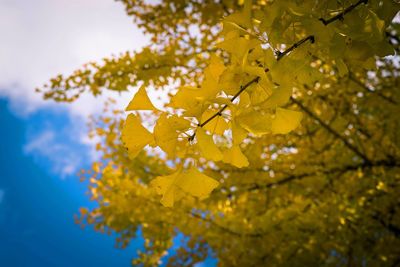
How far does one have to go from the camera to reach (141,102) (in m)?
0.53

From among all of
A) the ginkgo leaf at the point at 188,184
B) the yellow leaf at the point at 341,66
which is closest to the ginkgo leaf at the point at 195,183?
the ginkgo leaf at the point at 188,184

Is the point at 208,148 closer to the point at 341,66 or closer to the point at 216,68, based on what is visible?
the point at 216,68

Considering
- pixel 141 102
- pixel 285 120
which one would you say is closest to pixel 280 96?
pixel 285 120

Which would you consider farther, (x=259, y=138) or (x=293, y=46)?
(x=259, y=138)

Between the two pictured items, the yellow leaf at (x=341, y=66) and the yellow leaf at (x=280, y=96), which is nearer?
the yellow leaf at (x=280, y=96)

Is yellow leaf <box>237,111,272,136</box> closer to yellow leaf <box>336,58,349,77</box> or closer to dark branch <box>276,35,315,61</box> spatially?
dark branch <box>276,35,315,61</box>

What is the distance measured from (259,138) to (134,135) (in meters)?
2.19

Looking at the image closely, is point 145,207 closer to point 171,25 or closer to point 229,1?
point 171,25

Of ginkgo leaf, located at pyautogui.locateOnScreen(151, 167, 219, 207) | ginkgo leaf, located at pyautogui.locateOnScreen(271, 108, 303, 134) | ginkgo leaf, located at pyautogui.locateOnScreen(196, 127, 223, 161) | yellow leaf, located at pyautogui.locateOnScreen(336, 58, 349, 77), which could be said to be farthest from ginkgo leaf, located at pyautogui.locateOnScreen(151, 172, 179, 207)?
yellow leaf, located at pyautogui.locateOnScreen(336, 58, 349, 77)

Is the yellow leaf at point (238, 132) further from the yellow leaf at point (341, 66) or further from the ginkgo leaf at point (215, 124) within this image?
the yellow leaf at point (341, 66)

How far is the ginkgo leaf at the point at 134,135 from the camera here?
511 millimetres

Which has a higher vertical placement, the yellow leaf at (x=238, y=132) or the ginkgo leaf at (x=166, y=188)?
the yellow leaf at (x=238, y=132)

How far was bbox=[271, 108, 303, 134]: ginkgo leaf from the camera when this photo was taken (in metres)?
0.48

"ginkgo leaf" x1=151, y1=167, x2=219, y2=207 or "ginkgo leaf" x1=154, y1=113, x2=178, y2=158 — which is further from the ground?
"ginkgo leaf" x1=154, y1=113, x2=178, y2=158
